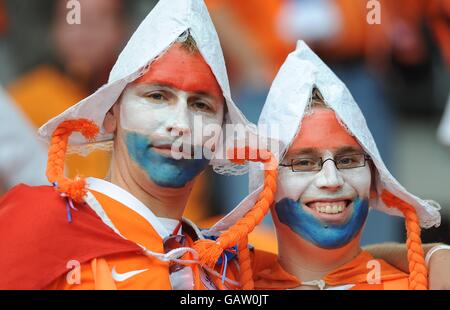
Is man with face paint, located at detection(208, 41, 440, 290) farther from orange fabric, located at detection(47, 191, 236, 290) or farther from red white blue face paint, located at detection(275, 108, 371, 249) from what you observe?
orange fabric, located at detection(47, 191, 236, 290)

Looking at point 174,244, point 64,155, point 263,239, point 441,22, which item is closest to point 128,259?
point 174,244

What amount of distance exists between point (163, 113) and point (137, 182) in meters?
0.27

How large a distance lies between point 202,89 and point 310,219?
23.7 inches

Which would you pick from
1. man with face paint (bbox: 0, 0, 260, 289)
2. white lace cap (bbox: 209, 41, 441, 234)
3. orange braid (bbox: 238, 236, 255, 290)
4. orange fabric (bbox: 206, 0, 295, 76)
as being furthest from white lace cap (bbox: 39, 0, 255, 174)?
orange fabric (bbox: 206, 0, 295, 76)

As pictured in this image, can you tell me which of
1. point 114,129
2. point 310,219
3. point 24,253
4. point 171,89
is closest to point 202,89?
point 171,89

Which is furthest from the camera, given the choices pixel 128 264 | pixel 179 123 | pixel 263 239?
pixel 263 239

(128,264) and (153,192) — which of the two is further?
(153,192)

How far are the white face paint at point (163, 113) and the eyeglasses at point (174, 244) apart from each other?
0.99 ft

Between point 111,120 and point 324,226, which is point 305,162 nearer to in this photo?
point 324,226

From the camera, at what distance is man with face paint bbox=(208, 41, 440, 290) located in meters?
3.58

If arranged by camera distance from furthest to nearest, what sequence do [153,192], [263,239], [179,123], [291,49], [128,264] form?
1. [291,49]
2. [263,239]
3. [153,192]
4. [179,123]
5. [128,264]

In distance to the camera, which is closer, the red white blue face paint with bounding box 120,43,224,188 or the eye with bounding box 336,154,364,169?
the red white blue face paint with bounding box 120,43,224,188

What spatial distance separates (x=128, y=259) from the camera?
3.30 metres
